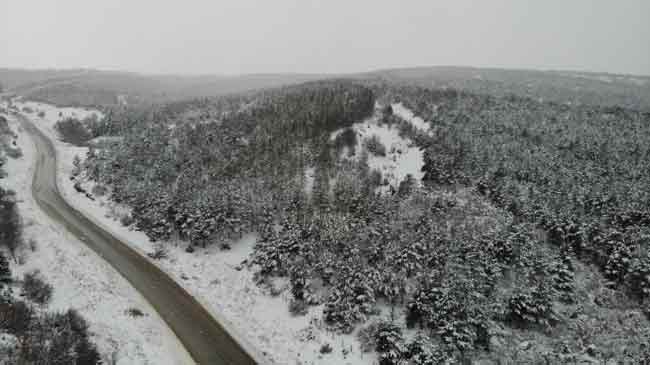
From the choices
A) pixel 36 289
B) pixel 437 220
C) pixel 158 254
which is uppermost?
pixel 36 289

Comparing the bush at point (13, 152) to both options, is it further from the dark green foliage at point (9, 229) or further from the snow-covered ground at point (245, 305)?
the dark green foliage at point (9, 229)

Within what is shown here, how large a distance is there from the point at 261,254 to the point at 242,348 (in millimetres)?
10694

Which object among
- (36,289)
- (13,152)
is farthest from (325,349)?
(13,152)

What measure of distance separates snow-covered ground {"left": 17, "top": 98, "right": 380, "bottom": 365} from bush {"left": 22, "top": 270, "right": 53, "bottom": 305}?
9820 millimetres

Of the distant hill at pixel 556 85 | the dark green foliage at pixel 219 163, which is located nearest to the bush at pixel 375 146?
the dark green foliage at pixel 219 163

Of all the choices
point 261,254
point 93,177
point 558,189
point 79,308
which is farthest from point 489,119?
point 93,177

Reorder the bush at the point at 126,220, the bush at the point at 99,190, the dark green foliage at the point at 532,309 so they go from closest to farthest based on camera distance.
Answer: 1. the dark green foliage at the point at 532,309
2. the bush at the point at 126,220
3. the bush at the point at 99,190

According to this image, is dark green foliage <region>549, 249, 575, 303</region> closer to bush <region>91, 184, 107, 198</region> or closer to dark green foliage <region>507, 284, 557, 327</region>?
dark green foliage <region>507, 284, 557, 327</region>

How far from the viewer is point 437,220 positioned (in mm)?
33188

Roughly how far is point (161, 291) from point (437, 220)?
28.6 meters

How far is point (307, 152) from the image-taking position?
165 feet

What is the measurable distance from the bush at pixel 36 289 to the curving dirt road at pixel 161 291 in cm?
654

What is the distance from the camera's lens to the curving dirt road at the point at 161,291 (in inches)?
805

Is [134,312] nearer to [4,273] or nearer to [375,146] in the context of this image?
[4,273]
